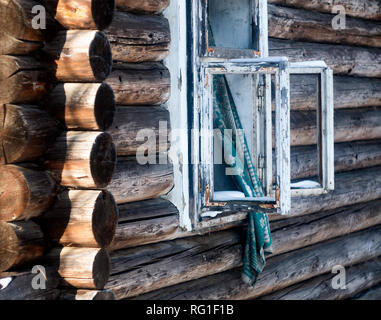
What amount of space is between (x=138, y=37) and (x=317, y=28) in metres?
2.31

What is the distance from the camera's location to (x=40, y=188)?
10.7 ft

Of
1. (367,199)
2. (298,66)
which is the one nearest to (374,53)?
(367,199)

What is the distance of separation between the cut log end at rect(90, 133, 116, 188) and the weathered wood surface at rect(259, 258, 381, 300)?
2.40m

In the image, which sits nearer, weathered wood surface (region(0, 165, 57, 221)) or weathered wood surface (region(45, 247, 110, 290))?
weathered wood surface (region(0, 165, 57, 221))

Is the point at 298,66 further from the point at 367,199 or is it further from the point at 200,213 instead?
the point at 367,199

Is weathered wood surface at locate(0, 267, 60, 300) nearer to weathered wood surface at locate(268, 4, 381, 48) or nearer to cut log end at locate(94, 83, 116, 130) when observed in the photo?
cut log end at locate(94, 83, 116, 130)

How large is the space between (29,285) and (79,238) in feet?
1.02

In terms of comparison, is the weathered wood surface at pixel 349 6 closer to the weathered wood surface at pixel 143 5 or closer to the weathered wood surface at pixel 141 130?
the weathered wood surface at pixel 143 5

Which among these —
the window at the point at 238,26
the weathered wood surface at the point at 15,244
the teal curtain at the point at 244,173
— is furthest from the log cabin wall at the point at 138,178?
the window at the point at 238,26

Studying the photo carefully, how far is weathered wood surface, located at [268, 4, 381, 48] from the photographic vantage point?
5.43 metres

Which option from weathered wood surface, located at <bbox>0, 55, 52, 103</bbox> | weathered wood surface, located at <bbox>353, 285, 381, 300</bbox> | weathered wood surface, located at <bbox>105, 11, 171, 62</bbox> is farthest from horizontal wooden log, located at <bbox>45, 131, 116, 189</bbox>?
weathered wood surface, located at <bbox>353, 285, 381, 300</bbox>

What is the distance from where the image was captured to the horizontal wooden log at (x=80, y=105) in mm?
3305

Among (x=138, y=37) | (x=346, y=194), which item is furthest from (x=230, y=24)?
(x=346, y=194)
